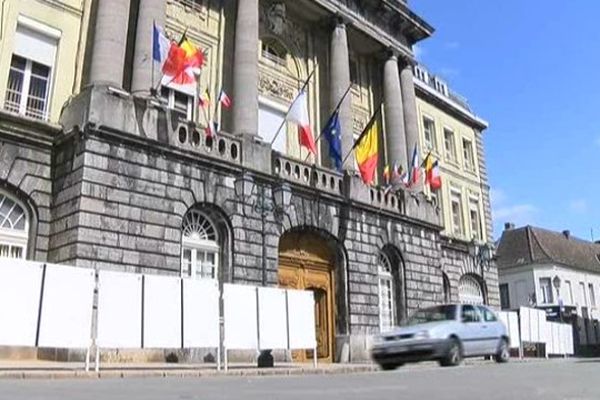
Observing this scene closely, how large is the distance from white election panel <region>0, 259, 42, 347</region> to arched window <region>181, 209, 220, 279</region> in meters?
6.50

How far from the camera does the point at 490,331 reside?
16.5 m

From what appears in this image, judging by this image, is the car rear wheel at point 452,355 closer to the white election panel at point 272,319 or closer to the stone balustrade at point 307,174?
the white election panel at point 272,319

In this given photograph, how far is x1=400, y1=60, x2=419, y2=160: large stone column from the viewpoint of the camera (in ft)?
90.0

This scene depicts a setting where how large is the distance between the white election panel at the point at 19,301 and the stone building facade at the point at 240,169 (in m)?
3.96

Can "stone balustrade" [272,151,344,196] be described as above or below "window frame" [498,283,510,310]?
above

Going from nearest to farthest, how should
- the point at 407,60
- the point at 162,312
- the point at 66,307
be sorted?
the point at 66,307, the point at 162,312, the point at 407,60

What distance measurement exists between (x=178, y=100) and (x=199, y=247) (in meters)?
5.06

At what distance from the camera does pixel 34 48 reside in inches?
671

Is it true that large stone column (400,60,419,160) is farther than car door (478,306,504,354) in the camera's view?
Yes

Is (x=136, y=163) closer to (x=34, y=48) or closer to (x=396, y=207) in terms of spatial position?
(x=34, y=48)

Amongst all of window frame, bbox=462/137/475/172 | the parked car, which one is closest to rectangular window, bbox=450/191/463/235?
window frame, bbox=462/137/475/172

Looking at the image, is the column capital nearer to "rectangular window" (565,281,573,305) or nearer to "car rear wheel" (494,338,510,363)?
"car rear wheel" (494,338,510,363)

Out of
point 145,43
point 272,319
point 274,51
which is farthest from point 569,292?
point 272,319

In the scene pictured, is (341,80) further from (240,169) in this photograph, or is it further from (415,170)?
(240,169)
